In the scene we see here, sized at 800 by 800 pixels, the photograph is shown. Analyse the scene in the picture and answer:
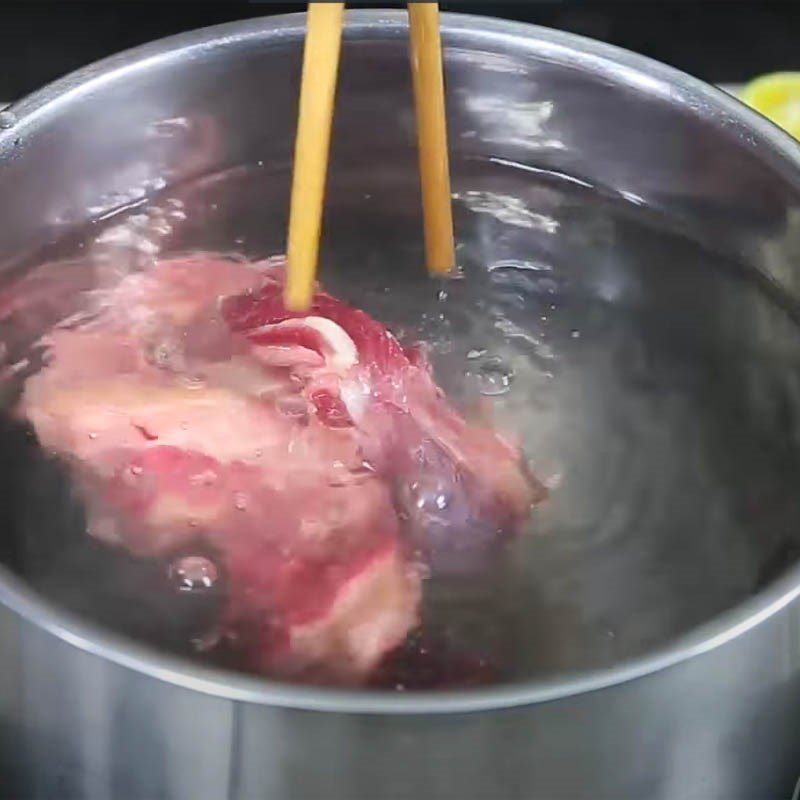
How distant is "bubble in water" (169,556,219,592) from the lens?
71 centimetres

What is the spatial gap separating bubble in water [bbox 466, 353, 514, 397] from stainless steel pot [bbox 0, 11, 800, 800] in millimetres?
112

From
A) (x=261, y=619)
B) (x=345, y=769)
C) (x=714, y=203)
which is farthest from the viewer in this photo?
(x=714, y=203)

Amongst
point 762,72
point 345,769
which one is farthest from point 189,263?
point 762,72

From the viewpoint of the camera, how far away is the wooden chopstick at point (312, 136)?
68 cm

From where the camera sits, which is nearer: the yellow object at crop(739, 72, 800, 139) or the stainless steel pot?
the stainless steel pot

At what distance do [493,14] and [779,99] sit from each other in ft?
0.96

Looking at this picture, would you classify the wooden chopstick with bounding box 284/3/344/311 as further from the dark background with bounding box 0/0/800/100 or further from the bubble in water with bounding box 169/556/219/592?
the dark background with bounding box 0/0/800/100

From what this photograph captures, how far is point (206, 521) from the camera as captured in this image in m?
0.73

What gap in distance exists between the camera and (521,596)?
2.35 feet

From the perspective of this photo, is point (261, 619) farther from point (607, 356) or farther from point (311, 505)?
point (607, 356)

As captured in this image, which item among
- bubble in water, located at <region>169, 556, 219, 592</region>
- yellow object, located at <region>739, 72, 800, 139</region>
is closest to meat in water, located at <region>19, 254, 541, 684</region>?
bubble in water, located at <region>169, 556, 219, 592</region>

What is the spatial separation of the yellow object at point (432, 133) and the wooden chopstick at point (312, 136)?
6 cm

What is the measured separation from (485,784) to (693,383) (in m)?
0.40

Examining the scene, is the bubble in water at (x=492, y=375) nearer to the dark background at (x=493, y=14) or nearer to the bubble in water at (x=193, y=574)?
the bubble in water at (x=193, y=574)
